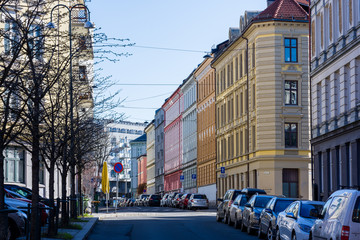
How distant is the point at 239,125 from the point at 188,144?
112 ft

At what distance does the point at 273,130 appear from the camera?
62.7 meters

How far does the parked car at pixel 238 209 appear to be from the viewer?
33.3 meters

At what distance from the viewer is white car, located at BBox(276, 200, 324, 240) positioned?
19.3m

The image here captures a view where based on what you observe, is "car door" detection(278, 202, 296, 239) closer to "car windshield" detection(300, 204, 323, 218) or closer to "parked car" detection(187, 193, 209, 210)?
"car windshield" detection(300, 204, 323, 218)

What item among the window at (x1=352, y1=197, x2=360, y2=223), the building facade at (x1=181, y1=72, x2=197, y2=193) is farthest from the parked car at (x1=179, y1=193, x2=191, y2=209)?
the window at (x1=352, y1=197, x2=360, y2=223)

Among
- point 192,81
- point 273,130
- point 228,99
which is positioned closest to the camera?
point 273,130

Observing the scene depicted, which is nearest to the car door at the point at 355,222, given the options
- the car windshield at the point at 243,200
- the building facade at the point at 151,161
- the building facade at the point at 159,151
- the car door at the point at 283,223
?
the car door at the point at 283,223

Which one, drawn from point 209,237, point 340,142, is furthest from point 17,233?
point 340,142

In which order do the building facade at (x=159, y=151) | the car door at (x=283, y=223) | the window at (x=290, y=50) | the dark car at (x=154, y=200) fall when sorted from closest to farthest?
the car door at (x=283, y=223)
the window at (x=290, y=50)
the dark car at (x=154, y=200)
the building facade at (x=159, y=151)

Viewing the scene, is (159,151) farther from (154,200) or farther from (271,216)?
(271,216)

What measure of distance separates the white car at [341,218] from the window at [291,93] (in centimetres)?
4703

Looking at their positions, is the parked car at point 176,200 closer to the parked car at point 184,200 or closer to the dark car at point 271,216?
the parked car at point 184,200

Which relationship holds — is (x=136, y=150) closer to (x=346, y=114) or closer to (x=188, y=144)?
(x=188, y=144)

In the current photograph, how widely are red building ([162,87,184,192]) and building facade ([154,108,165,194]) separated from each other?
401 centimetres
